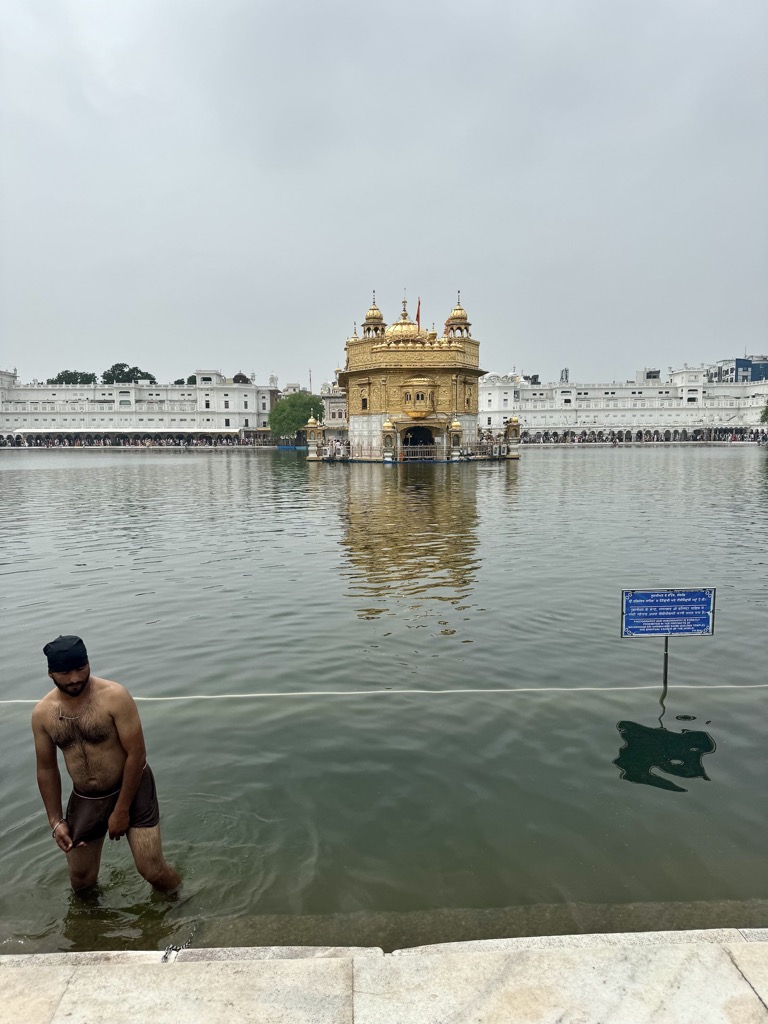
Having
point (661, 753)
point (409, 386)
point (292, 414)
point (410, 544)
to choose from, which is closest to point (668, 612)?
point (661, 753)

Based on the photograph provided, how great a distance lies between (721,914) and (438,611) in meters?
6.74

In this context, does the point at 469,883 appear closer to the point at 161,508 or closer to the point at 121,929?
the point at 121,929

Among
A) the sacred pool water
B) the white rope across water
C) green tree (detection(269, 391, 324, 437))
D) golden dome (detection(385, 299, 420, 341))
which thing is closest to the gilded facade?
golden dome (detection(385, 299, 420, 341))

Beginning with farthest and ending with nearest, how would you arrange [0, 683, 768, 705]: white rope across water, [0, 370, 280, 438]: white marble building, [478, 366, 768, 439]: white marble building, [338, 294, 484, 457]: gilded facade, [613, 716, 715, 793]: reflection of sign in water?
[478, 366, 768, 439]: white marble building, [0, 370, 280, 438]: white marble building, [338, 294, 484, 457]: gilded facade, [0, 683, 768, 705]: white rope across water, [613, 716, 715, 793]: reflection of sign in water

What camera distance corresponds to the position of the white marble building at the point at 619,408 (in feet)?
426

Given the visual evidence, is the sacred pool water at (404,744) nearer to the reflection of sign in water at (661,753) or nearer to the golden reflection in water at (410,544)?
the reflection of sign in water at (661,753)

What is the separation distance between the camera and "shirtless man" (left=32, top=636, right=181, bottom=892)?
3924 mm

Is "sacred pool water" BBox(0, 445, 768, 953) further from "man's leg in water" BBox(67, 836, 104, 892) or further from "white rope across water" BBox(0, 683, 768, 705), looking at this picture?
"man's leg in water" BBox(67, 836, 104, 892)

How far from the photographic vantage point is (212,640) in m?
9.41

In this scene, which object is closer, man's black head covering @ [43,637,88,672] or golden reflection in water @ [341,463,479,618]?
man's black head covering @ [43,637,88,672]

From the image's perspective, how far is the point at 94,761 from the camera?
3.97m

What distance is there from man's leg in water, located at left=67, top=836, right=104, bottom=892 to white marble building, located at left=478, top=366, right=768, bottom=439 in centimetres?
12794

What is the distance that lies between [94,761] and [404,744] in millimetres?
3118

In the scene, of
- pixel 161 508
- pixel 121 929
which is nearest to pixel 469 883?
pixel 121 929
